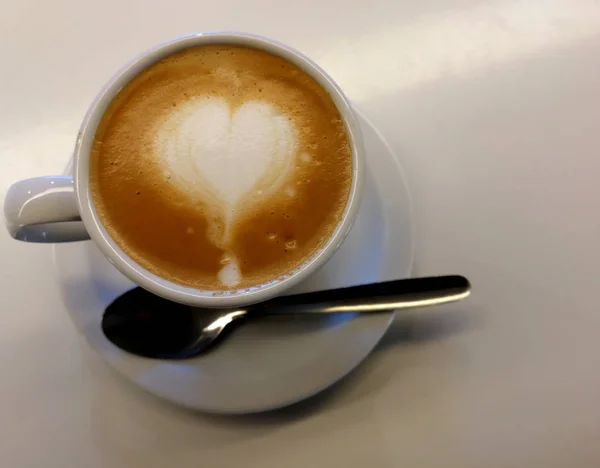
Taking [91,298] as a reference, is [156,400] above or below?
below

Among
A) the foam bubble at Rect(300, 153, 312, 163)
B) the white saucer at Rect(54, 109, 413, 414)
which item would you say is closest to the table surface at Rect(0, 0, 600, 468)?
the white saucer at Rect(54, 109, 413, 414)

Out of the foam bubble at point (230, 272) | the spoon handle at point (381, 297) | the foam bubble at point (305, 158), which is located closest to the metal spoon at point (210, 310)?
the spoon handle at point (381, 297)

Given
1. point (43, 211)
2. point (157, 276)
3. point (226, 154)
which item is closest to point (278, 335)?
point (157, 276)

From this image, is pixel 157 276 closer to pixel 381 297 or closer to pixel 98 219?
pixel 98 219

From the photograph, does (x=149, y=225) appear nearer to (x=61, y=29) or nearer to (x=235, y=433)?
(x=235, y=433)

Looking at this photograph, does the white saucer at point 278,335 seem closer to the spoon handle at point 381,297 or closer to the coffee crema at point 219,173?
the spoon handle at point 381,297

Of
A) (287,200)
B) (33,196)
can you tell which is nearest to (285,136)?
(287,200)
